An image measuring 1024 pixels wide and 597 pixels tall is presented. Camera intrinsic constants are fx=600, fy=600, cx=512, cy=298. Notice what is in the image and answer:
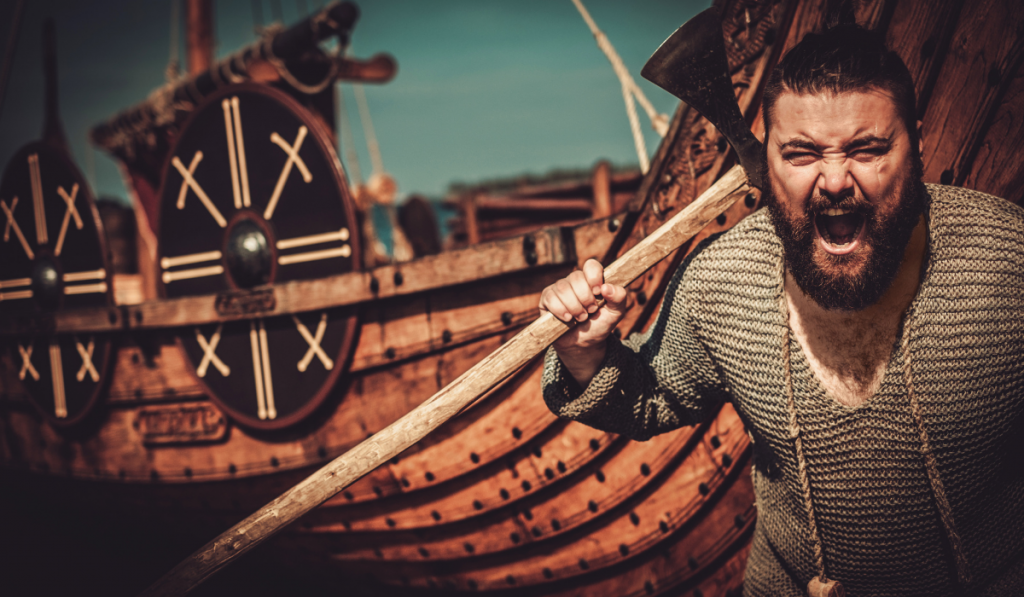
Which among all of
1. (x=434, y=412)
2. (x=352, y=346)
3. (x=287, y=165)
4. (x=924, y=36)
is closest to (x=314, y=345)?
(x=352, y=346)

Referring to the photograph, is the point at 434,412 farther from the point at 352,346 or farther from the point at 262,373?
the point at 262,373

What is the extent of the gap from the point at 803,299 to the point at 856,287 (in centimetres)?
11

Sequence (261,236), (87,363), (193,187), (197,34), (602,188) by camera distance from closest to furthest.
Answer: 1. (261,236)
2. (193,187)
3. (87,363)
4. (602,188)
5. (197,34)

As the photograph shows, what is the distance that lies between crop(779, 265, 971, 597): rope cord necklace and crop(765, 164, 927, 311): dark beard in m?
0.07

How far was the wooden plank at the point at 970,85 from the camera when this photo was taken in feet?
3.62

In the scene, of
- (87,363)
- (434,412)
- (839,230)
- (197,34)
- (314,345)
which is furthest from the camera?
(197,34)

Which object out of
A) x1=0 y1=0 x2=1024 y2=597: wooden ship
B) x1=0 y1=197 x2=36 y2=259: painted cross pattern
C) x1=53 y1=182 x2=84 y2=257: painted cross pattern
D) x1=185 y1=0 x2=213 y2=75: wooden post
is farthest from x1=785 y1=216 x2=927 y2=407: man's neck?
x1=185 y1=0 x2=213 y2=75: wooden post

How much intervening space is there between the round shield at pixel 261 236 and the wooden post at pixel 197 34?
348 centimetres

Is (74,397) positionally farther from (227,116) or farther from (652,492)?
(652,492)

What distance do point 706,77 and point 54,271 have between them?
11.2ft

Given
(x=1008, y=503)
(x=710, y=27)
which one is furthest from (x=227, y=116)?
(x=1008, y=503)

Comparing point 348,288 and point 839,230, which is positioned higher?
point 839,230

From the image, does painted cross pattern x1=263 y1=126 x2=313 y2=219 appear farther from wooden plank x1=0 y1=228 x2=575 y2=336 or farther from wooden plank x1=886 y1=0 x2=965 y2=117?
→ wooden plank x1=886 y1=0 x2=965 y2=117

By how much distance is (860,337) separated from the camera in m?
1.00
